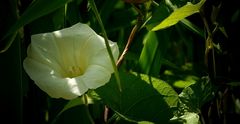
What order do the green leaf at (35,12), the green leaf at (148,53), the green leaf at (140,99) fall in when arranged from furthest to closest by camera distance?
the green leaf at (148,53) < the green leaf at (140,99) < the green leaf at (35,12)

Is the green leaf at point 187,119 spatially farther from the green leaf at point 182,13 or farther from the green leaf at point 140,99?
the green leaf at point 182,13

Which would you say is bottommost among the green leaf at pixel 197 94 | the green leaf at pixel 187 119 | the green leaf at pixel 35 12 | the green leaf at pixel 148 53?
the green leaf at pixel 187 119

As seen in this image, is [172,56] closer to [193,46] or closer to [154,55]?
[193,46]

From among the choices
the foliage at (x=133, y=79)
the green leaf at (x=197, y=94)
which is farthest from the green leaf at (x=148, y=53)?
the green leaf at (x=197, y=94)

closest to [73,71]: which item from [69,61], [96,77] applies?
[69,61]

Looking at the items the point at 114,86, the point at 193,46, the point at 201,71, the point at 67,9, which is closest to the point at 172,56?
the point at 193,46

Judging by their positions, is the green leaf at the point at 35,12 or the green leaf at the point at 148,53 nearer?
the green leaf at the point at 35,12

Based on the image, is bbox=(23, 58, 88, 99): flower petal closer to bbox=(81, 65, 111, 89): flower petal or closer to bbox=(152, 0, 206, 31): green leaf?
bbox=(81, 65, 111, 89): flower petal
